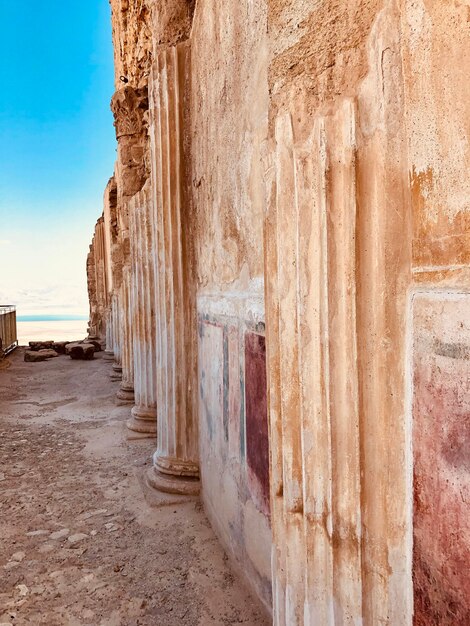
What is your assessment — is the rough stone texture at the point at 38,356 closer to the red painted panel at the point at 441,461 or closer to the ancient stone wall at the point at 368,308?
the ancient stone wall at the point at 368,308

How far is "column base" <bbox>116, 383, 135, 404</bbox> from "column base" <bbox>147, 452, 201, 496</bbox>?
11.3 feet

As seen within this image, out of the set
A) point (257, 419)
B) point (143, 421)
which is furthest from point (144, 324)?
point (257, 419)

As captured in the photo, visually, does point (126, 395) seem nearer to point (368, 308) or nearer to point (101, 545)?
point (101, 545)

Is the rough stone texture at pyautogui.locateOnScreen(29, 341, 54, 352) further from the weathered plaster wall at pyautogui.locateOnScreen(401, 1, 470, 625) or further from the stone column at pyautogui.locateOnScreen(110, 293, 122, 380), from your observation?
the weathered plaster wall at pyautogui.locateOnScreen(401, 1, 470, 625)

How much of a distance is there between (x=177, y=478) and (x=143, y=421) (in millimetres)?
1846

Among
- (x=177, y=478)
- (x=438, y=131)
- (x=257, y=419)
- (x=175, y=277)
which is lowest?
(x=177, y=478)

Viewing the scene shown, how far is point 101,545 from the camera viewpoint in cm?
301

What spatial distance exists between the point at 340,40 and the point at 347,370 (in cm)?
88

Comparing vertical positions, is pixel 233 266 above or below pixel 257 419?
above

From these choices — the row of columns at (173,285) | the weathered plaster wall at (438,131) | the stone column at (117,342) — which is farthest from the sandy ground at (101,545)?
the stone column at (117,342)

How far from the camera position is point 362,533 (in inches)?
48.4

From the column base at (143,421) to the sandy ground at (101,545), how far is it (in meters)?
0.18

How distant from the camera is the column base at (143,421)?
5347 mm

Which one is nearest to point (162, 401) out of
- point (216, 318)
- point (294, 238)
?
point (216, 318)
